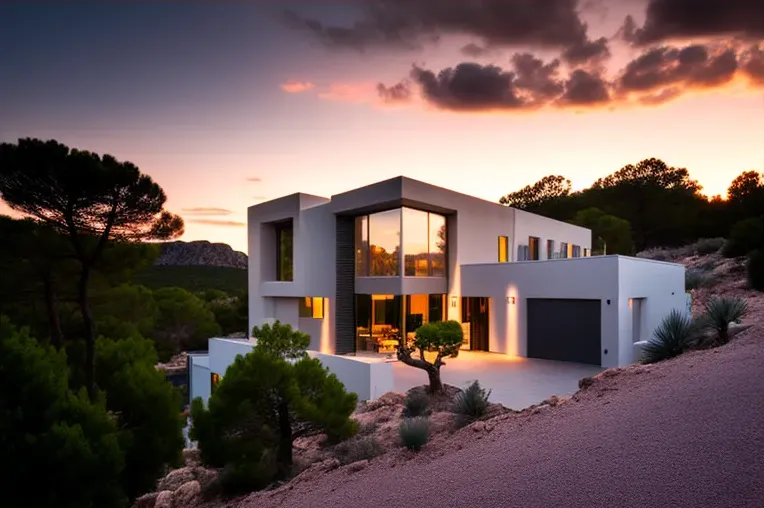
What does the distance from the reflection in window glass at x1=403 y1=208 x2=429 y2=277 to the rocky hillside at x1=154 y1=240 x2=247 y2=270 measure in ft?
130

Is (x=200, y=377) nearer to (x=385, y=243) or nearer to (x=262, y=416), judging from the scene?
(x=385, y=243)

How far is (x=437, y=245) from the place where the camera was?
16359mm

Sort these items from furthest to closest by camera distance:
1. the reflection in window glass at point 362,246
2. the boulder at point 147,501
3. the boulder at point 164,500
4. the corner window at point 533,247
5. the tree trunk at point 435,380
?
the corner window at point 533,247, the reflection in window glass at point 362,246, the tree trunk at point 435,380, the boulder at point 147,501, the boulder at point 164,500

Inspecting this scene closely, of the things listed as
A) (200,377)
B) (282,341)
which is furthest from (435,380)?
(200,377)

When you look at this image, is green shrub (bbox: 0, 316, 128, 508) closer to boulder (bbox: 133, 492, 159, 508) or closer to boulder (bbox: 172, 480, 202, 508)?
boulder (bbox: 133, 492, 159, 508)

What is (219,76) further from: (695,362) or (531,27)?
(695,362)

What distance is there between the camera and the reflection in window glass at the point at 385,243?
15.1 metres

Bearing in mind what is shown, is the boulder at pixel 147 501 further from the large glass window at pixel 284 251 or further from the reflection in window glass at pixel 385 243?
the large glass window at pixel 284 251

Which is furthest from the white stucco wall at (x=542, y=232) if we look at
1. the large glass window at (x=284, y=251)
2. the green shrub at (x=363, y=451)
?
the green shrub at (x=363, y=451)

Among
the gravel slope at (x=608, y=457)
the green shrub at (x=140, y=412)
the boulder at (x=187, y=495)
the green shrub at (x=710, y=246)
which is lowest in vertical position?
the boulder at (x=187, y=495)

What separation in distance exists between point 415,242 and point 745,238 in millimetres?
23581

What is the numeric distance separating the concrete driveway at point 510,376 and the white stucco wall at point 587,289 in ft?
2.94

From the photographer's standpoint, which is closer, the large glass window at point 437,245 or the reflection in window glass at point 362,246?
the large glass window at point 437,245

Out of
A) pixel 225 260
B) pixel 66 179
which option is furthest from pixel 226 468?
pixel 225 260
